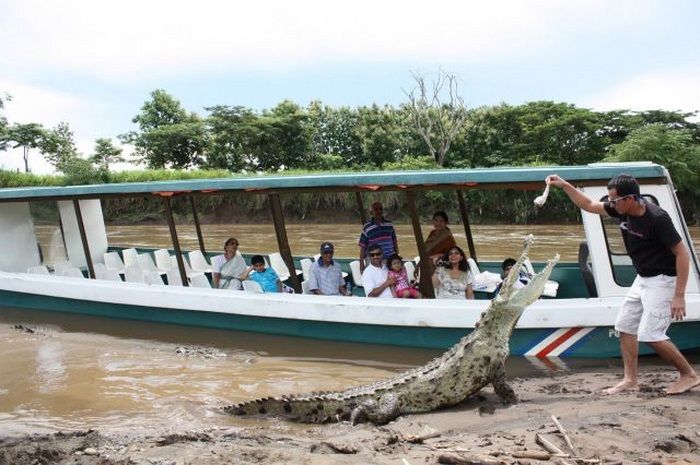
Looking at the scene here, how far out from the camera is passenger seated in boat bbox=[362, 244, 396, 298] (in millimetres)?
7059

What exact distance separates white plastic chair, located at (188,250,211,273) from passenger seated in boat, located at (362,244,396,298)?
136 inches

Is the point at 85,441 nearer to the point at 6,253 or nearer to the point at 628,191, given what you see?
the point at 628,191

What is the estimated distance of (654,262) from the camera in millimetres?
4520

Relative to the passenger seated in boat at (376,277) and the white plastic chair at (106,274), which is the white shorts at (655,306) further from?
the white plastic chair at (106,274)

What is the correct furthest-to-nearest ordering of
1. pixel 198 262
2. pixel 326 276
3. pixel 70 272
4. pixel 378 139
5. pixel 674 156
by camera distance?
pixel 378 139, pixel 674 156, pixel 198 262, pixel 70 272, pixel 326 276

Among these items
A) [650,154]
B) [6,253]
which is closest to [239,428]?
[6,253]

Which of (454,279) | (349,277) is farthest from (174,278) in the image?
(454,279)

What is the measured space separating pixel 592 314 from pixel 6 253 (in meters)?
8.23

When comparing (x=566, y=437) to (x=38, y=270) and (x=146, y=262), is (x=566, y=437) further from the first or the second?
(x=38, y=270)

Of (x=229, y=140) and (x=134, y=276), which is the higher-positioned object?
(x=229, y=140)

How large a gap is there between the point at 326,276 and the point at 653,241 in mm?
3975

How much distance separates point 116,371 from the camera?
6809 mm

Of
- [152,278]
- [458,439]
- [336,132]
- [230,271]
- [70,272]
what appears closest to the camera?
[458,439]

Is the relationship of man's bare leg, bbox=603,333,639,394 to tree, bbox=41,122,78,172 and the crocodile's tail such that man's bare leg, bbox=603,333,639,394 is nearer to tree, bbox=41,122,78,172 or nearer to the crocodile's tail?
the crocodile's tail
